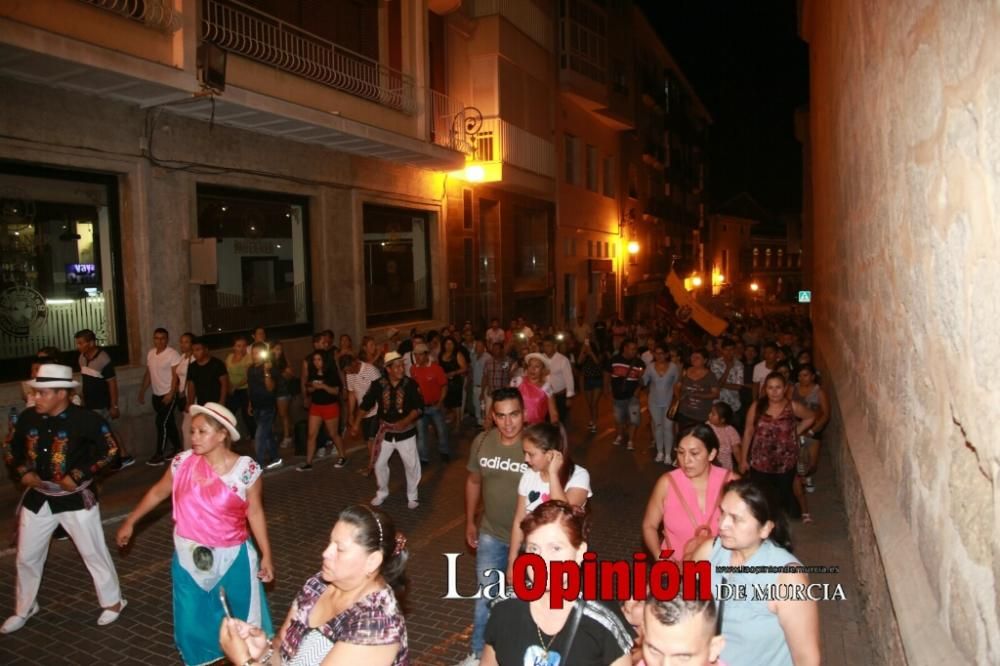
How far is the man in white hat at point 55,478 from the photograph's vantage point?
17.9 feet

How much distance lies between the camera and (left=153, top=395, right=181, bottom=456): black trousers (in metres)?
10.7

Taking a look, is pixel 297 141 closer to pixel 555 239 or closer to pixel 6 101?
pixel 6 101

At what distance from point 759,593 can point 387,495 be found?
6.47 m

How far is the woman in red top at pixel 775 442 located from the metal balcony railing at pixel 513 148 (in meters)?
13.3

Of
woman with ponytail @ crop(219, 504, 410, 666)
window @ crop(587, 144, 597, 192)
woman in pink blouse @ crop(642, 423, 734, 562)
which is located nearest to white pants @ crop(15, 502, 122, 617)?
woman with ponytail @ crop(219, 504, 410, 666)

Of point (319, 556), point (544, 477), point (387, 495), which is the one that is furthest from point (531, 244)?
point (544, 477)

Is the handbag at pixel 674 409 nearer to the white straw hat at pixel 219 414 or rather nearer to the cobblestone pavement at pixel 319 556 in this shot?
the cobblestone pavement at pixel 319 556

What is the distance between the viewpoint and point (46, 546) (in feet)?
18.5

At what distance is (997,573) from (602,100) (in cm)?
2585

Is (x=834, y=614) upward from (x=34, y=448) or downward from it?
downward

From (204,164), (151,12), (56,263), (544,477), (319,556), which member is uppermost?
(151,12)

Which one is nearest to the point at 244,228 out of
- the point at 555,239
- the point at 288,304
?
the point at 288,304

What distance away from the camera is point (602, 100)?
26.4 m

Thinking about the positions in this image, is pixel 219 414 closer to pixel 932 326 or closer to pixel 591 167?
pixel 932 326
